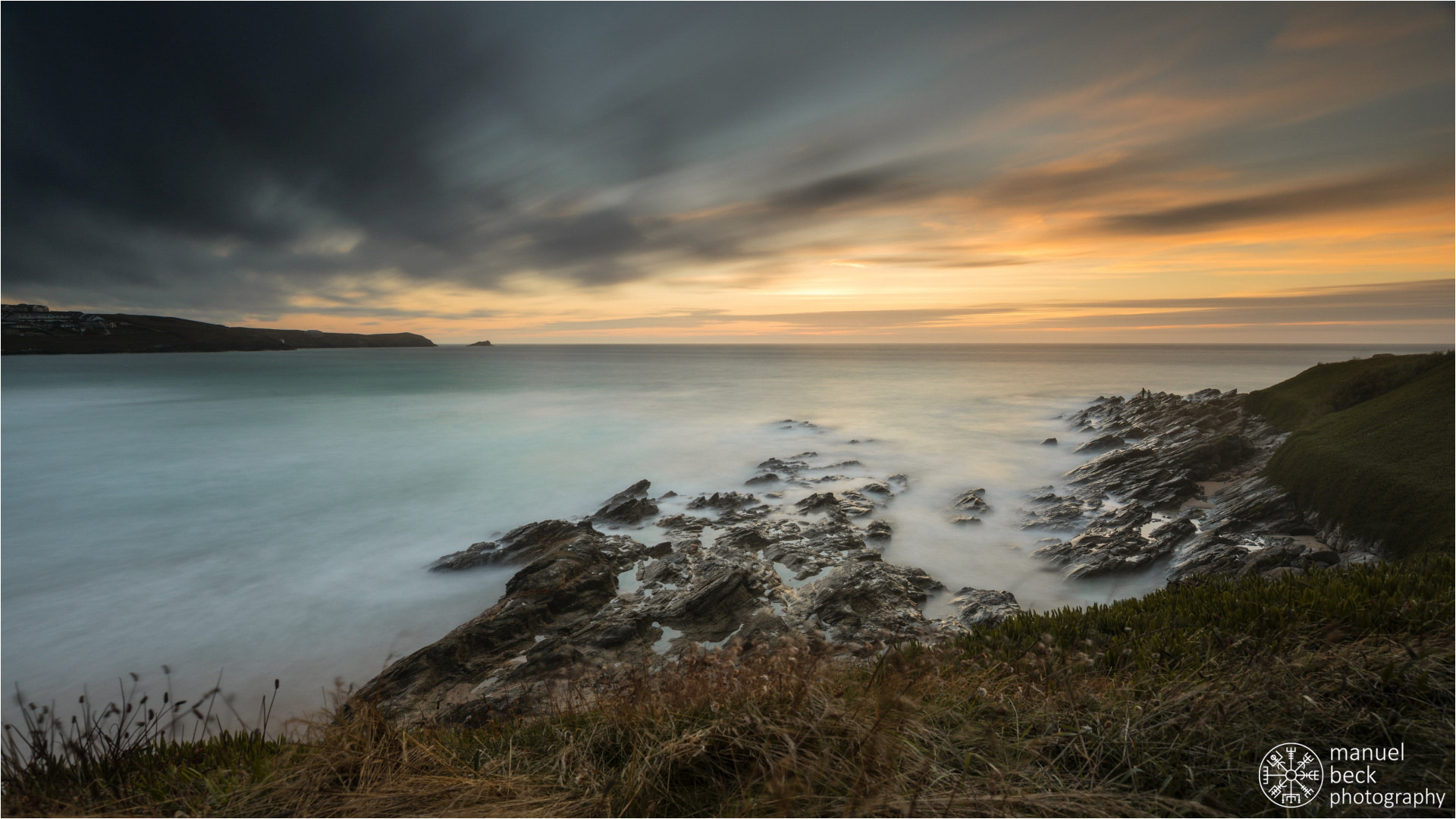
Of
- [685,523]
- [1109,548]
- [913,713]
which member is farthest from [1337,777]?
[685,523]

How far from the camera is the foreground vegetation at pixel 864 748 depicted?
2.62m

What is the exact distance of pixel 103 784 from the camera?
3.06m

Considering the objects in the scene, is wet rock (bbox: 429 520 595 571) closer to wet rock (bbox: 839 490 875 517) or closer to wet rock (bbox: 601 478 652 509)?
wet rock (bbox: 601 478 652 509)

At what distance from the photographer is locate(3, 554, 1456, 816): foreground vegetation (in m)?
2.62

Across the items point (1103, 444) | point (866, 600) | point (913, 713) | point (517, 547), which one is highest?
point (913, 713)

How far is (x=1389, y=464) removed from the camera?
9102 millimetres

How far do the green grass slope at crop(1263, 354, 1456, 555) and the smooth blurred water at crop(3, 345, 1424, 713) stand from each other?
348cm

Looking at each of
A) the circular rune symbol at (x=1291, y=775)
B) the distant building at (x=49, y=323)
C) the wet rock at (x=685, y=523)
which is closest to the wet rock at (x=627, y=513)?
the wet rock at (x=685, y=523)

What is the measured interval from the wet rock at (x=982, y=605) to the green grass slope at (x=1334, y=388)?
12.0m

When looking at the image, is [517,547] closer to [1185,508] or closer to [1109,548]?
[1109,548]

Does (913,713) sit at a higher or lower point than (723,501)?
higher

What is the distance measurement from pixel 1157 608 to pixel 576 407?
40503 mm

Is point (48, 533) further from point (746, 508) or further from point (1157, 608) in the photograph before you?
point (1157, 608)

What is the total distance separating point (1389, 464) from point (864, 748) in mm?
12362
